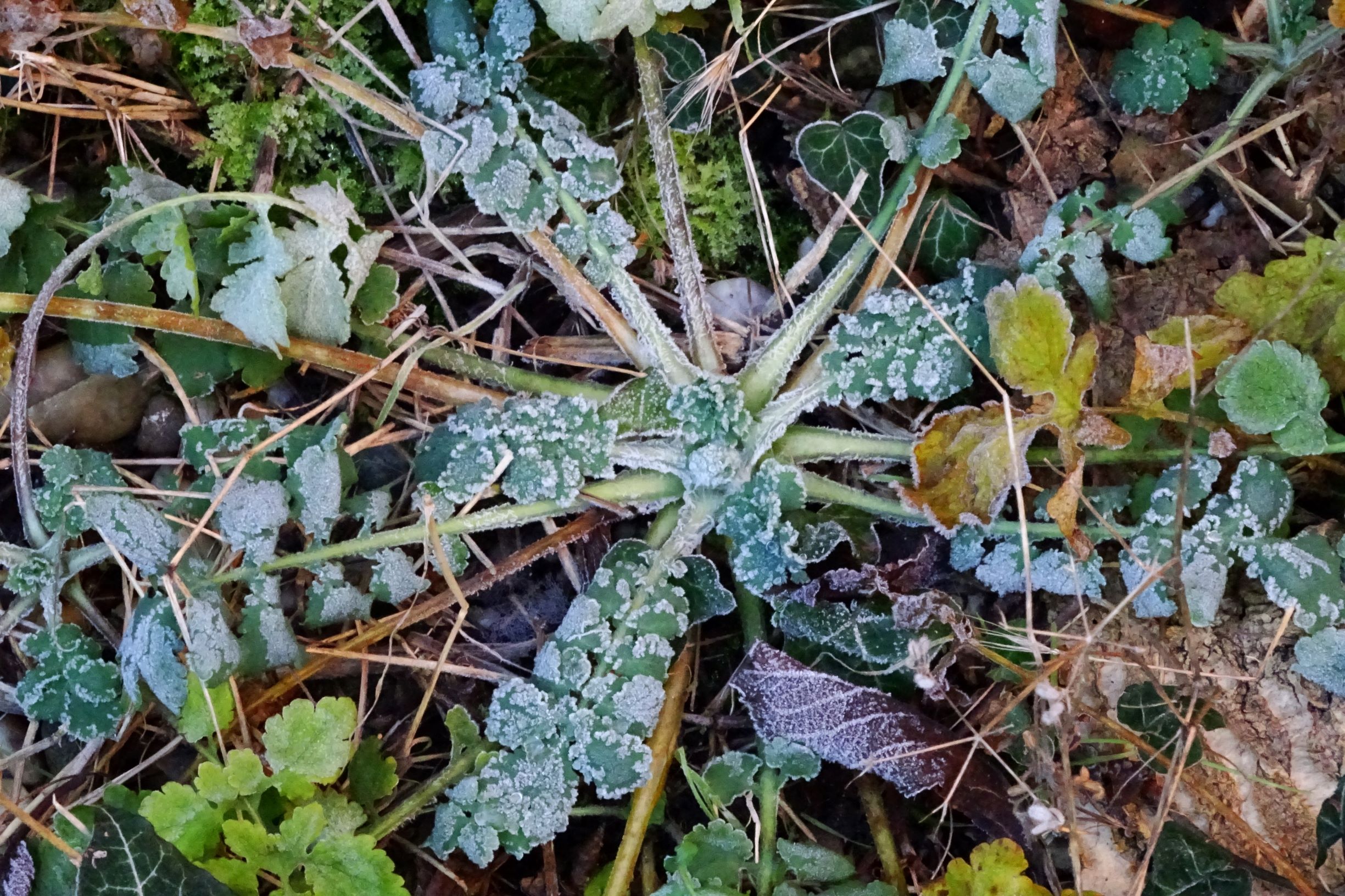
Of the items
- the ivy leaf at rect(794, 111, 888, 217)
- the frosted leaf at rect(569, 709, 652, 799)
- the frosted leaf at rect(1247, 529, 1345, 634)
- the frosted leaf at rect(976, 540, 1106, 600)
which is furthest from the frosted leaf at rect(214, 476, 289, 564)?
the frosted leaf at rect(1247, 529, 1345, 634)

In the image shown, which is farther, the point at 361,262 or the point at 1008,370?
the point at 361,262

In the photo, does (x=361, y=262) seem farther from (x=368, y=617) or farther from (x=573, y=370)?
(x=368, y=617)

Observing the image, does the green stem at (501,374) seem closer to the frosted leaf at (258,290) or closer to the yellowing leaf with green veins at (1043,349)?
the frosted leaf at (258,290)

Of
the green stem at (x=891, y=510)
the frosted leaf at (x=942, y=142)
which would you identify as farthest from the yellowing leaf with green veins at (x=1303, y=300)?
the frosted leaf at (x=942, y=142)

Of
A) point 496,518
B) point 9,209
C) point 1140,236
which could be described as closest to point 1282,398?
point 1140,236

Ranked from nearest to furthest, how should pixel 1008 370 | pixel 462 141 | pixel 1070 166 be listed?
pixel 1008 370 < pixel 462 141 < pixel 1070 166

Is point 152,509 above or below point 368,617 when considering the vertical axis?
above

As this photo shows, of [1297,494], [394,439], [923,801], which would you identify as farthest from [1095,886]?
[394,439]
